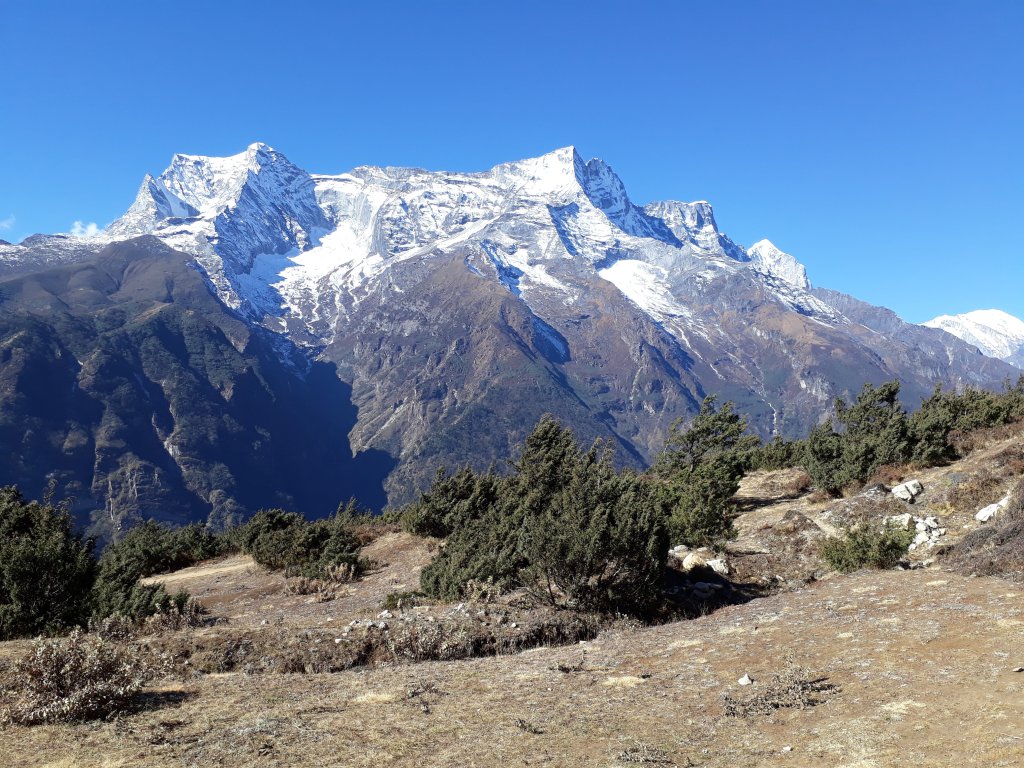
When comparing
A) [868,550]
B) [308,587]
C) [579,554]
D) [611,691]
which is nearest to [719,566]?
[868,550]

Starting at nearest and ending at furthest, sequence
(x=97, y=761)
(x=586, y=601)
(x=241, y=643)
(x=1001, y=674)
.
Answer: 1. (x=97, y=761)
2. (x=1001, y=674)
3. (x=241, y=643)
4. (x=586, y=601)

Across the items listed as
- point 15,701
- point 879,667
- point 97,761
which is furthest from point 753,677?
point 15,701

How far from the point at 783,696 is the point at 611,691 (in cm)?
240

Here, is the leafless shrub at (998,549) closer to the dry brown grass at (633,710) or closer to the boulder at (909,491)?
the dry brown grass at (633,710)

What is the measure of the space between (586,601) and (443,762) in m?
8.34

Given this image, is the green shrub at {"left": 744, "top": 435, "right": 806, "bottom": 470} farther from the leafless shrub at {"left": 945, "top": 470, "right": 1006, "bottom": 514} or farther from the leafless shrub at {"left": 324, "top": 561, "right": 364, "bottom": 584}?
the leafless shrub at {"left": 324, "top": 561, "right": 364, "bottom": 584}

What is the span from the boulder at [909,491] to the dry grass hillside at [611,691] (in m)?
6.48

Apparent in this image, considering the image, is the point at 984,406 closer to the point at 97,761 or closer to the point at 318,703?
the point at 318,703

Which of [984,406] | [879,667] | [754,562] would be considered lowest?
[754,562]

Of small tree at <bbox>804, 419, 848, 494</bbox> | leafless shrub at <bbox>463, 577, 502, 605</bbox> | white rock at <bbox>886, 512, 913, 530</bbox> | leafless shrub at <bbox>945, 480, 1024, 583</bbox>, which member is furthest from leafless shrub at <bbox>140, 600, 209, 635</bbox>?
small tree at <bbox>804, 419, 848, 494</bbox>

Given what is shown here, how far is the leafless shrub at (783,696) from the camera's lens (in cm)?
793

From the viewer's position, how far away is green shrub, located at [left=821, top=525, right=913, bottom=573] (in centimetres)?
1666

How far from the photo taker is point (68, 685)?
786cm

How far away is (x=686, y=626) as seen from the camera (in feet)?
43.5
